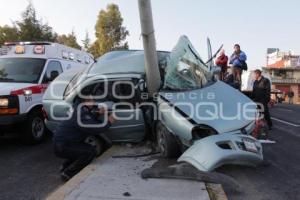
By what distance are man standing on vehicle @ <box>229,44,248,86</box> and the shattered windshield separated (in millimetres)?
3828

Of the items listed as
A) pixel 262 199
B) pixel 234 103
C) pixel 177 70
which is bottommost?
pixel 262 199

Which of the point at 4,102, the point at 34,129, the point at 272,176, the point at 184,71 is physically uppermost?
the point at 184,71

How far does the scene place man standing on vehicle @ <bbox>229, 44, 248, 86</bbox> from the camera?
10.4 metres

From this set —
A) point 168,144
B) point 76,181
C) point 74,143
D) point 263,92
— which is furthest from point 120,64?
point 263,92

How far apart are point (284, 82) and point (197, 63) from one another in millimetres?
56660

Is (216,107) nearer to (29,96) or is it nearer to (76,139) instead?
(76,139)

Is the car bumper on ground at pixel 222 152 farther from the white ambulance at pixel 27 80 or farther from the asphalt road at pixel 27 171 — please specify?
the white ambulance at pixel 27 80

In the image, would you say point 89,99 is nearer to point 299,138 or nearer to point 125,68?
point 125,68

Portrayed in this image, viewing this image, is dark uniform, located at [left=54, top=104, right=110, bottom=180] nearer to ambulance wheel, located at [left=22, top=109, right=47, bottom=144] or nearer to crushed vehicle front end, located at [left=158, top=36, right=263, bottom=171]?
crushed vehicle front end, located at [left=158, top=36, right=263, bottom=171]

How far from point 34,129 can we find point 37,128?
0.14 meters

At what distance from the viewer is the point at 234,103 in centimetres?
612


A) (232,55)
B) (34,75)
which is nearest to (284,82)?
(232,55)

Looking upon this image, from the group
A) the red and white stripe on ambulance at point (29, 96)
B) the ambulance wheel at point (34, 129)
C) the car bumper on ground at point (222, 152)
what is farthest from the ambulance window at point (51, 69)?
the car bumper on ground at point (222, 152)

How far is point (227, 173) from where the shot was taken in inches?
222
